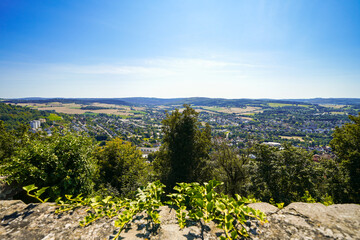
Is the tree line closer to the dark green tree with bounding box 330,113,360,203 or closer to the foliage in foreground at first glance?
the dark green tree with bounding box 330,113,360,203

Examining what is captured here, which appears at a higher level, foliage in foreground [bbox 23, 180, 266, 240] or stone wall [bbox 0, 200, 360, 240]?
foliage in foreground [bbox 23, 180, 266, 240]

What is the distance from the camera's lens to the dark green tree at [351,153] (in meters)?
10.2

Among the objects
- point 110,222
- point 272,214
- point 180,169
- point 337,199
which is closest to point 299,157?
point 337,199

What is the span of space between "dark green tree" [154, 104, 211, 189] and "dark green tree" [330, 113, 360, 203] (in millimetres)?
10310

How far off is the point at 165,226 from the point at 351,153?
1426 cm

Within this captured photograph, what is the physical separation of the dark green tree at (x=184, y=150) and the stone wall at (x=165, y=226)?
12.6 meters

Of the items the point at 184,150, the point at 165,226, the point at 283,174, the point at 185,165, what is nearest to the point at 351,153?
the point at 283,174

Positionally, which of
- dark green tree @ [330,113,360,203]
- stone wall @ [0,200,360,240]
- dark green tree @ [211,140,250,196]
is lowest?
dark green tree @ [211,140,250,196]

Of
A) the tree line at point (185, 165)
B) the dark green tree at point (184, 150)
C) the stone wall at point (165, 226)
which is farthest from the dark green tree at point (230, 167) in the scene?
the stone wall at point (165, 226)

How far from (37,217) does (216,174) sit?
52.9 feet

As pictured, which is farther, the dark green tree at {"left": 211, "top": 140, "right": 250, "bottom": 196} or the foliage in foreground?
the dark green tree at {"left": 211, "top": 140, "right": 250, "bottom": 196}

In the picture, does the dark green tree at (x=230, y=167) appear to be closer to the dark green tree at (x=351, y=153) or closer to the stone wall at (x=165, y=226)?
the dark green tree at (x=351, y=153)

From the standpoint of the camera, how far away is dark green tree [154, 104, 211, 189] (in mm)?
14805

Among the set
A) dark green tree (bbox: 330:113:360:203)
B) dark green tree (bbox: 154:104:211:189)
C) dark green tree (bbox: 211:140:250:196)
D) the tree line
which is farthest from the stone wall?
dark green tree (bbox: 211:140:250:196)
